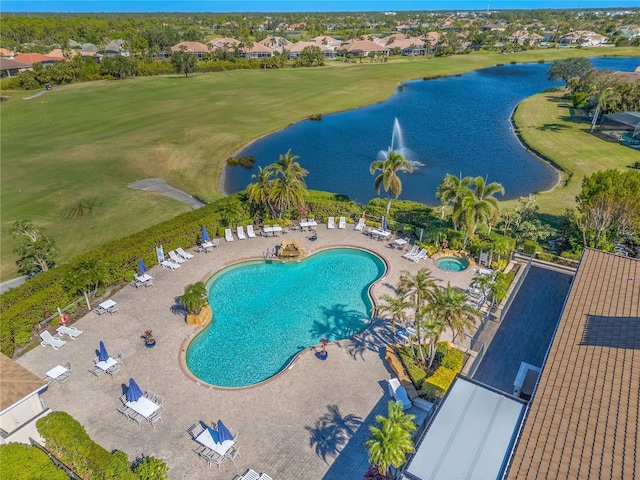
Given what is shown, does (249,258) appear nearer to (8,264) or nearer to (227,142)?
(8,264)

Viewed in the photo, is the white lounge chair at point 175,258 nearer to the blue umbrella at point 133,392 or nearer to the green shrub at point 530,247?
the blue umbrella at point 133,392

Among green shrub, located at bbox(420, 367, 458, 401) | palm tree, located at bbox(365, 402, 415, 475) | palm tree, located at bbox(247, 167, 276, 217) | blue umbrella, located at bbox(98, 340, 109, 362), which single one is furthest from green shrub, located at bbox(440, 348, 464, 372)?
palm tree, located at bbox(247, 167, 276, 217)

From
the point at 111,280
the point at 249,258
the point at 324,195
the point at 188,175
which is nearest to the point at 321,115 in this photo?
the point at 188,175

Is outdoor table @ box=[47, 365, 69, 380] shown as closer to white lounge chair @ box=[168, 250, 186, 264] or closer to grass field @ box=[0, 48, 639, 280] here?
white lounge chair @ box=[168, 250, 186, 264]

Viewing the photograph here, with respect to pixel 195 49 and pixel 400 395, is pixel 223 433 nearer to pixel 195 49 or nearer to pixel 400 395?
pixel 400 395

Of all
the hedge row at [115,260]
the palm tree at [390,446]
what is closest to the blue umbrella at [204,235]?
the hedge row at [115,260]
